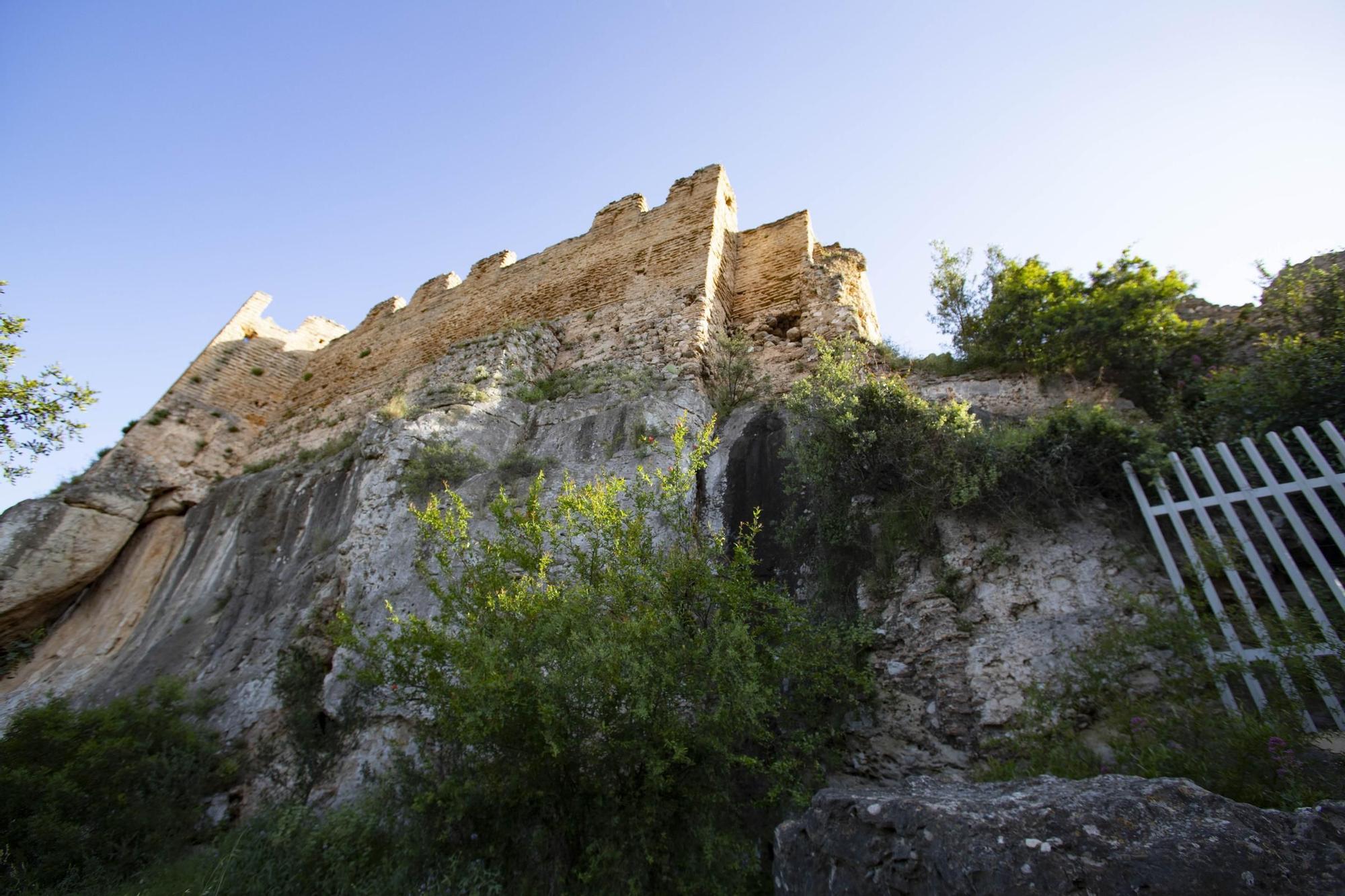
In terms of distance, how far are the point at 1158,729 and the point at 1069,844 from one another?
1664 millimetres

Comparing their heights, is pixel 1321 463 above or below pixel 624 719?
above

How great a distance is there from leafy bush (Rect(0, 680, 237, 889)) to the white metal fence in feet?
24.9

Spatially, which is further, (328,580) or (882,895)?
(328,580)

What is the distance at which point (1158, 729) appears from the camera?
3.61 metres

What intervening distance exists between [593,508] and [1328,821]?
4201mm

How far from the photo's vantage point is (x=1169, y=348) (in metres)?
6.22

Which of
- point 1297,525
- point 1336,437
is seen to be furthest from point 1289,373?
point 1297,525

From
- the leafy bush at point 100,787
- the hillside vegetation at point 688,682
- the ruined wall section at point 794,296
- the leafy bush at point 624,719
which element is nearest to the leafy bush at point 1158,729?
the hillside vegetation at point 688,682

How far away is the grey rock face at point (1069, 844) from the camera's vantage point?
2225 millimetres

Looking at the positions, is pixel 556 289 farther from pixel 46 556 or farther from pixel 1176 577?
pixel 1176 577

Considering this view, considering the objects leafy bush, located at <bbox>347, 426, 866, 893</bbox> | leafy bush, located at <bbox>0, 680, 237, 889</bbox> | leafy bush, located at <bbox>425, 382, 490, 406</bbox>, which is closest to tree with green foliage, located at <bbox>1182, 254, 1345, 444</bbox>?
leafy bush, located at <bbox>347, 426, 866, 893</bbox>

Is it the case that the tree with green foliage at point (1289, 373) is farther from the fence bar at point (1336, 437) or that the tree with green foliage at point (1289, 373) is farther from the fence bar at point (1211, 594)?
the fence bar at point (1211, 594)

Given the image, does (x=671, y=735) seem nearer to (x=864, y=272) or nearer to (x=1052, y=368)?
(x=1052, y=368)

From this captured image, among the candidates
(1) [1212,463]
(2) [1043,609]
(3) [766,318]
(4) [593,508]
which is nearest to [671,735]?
(4) [593,508]
